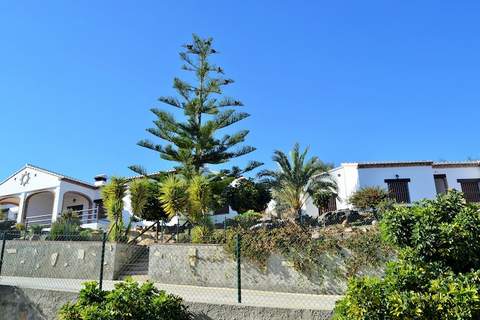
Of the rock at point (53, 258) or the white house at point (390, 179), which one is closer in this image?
the rock at point (53, 258)

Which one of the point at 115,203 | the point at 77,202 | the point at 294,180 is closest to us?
the point at 115,203

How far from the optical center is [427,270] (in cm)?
469

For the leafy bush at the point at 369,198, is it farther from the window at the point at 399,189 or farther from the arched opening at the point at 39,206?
the arched opening at the point at 39,206

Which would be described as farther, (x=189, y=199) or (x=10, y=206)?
(x=10, y=206)

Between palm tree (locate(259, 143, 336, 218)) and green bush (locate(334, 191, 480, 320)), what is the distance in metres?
13.3

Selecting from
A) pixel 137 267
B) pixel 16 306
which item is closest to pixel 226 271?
pixel 137 267

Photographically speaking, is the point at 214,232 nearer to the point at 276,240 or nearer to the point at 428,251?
the point at 276,240

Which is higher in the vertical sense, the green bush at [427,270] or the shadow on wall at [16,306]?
the green bush at [427,270]

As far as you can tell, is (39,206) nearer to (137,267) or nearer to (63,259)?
(63,259)

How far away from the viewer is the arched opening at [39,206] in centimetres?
2448

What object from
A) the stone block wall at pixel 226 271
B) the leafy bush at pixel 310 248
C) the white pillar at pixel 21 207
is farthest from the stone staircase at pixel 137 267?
the white pillar at pixel 21 207

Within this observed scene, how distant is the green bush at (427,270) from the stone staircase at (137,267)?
22.4 feet

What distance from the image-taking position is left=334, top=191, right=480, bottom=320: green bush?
4225 mm

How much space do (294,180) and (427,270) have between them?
14.0 metres
